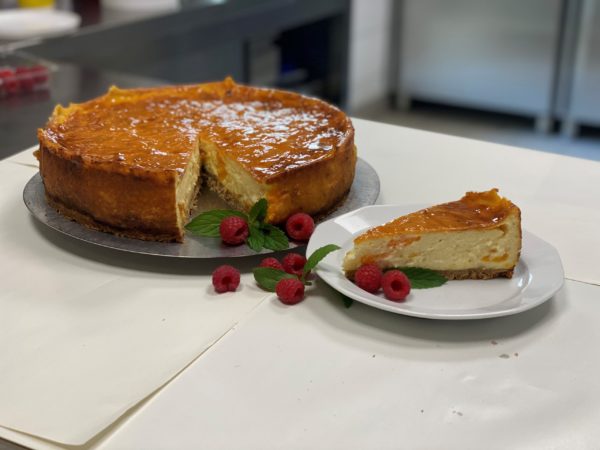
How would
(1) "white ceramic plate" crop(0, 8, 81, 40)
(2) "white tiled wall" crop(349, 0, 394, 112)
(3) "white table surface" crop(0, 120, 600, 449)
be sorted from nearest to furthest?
1. (3) "white table surface" crop(0, 120, 600, 449)
2. (1) "white ceramic plate" crop(0, 8, 81, 40)
3. (2) "white tiled wall" crop(349, 0, 394, 112)

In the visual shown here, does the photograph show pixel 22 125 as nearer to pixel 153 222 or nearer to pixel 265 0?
pixel 153 222

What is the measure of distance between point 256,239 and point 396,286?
262 millimetres

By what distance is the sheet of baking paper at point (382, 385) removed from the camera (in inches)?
36.8

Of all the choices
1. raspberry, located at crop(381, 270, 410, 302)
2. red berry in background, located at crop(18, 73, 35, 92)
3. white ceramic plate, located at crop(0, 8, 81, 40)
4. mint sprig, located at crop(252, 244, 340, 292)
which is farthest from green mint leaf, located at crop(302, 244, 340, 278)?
white ceramic plate, located at crop(0, 8, 81, 40)

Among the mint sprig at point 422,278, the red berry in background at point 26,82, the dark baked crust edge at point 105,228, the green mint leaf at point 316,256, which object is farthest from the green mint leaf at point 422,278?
the red berry in background at point 26,82

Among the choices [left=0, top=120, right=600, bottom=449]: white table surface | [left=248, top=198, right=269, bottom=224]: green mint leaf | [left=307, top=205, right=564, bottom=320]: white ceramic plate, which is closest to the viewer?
[left=0, top=120, right=600, bottom=449]: white table surface

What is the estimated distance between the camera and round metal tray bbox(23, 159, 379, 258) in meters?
1.28

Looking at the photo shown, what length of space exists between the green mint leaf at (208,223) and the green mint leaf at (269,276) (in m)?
0.13

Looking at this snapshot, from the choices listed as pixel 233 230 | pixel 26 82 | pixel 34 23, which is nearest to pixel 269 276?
pixel 233 230

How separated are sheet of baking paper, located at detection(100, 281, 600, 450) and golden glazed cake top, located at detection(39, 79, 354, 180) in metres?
0.34

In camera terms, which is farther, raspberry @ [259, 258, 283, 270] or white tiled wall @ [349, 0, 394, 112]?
white tiled wall @ [349, 0, 394, 112]

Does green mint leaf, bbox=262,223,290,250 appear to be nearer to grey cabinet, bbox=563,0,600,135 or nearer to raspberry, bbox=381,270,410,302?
raspberry, bbox=381,270,410,302

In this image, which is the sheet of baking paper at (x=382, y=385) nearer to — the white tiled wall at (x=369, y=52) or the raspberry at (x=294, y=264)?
the raspberry at (x=294, y=264)

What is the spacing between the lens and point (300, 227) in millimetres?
1337
